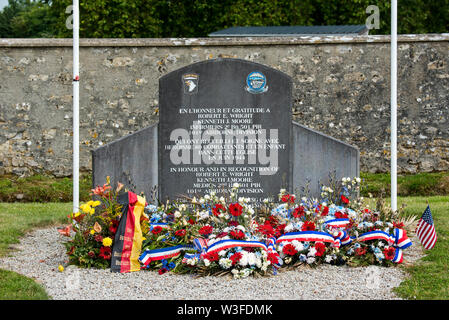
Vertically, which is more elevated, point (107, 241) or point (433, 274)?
point (107, 241)

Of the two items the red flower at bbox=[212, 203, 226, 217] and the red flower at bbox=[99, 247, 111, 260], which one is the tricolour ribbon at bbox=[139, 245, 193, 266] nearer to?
the red flower at bbox=[99, 247, 111, 260]

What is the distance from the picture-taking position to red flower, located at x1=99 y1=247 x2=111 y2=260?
6.23m

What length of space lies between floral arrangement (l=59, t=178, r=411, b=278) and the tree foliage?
13.6 meters

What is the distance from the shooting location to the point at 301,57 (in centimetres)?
1207

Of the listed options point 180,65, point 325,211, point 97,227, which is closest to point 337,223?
point 325,211

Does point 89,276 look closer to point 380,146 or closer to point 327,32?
point 380,146

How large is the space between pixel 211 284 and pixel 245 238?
74 centimetres

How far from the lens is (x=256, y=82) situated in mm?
7484

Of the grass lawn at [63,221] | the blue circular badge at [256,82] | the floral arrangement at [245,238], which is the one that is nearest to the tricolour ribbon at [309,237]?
the floral arrangement at [245,238]

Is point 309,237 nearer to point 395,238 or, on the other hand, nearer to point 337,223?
point 337,223

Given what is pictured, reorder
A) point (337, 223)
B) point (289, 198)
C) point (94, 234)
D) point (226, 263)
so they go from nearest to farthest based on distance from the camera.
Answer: point (226, 263) → point (94, 234) → point (337, 223) → point (289, 198)

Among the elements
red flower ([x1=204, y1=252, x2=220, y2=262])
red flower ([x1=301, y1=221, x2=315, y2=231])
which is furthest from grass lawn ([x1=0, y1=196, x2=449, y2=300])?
red flower ([x1=204, y1=252, x2=220, y2=262])

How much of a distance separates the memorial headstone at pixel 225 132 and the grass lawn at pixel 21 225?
196 cm

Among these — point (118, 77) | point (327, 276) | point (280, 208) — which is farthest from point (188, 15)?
point (327, 276)
